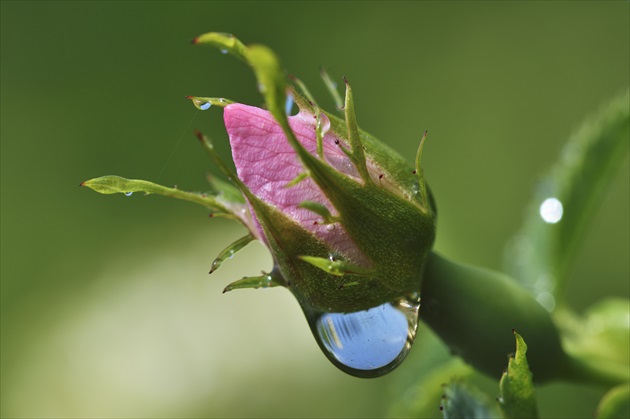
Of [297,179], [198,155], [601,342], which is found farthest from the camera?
[198,155]

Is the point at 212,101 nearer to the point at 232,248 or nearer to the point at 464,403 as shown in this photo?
the point at 232,248

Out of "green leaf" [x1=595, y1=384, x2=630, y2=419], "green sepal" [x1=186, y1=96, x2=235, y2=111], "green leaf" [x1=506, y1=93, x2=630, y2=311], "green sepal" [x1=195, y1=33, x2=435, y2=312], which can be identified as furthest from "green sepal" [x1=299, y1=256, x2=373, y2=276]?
"green leaf" [x1=506, y1=93, x2=630, y2=311]

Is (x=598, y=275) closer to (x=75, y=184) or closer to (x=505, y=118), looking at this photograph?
(x=505, y=118)

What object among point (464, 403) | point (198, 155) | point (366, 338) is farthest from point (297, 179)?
point (198, 155)

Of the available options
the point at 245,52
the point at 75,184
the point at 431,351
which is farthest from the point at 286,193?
the point at 75,184

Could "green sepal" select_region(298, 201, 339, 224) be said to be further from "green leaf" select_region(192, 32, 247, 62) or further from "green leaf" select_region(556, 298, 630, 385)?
"green leaf" select_region(556, 298, 630, 385)
